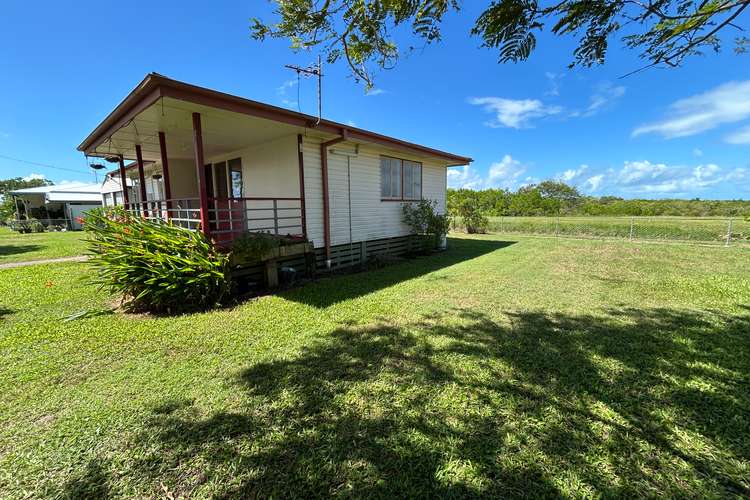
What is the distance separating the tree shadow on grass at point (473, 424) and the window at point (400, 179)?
6.32m

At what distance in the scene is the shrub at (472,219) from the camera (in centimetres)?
1667

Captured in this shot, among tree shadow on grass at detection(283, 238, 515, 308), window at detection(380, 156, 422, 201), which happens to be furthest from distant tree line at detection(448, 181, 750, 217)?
tree shadow on grass at detection(283, 238, 515, 308)

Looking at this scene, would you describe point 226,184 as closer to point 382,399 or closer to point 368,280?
point 368,280

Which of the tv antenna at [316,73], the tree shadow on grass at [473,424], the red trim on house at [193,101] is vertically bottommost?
the tree shadow on grass at [473,424]

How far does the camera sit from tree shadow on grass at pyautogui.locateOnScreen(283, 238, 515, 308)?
5.32 metres

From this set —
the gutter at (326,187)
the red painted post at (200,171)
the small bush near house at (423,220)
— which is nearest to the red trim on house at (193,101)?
the gutter at (326,187)

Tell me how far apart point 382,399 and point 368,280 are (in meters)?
4.14

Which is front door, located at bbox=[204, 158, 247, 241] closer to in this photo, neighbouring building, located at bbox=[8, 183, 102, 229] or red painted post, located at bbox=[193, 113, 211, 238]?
red painted post, located at bbox=[193, 113, 211, 238]

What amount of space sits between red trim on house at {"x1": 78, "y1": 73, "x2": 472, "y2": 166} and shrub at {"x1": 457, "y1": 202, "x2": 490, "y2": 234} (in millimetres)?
9923

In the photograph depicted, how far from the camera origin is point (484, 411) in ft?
7.52

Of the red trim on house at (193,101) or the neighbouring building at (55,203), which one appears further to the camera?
the neighbouring building at (55,203)

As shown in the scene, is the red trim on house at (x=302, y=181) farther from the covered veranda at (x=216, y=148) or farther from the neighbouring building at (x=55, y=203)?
the neighbouring building at (x=55, y=203)

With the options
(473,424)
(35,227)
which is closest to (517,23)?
(473,424)

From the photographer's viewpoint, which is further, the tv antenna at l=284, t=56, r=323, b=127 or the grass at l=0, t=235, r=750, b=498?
the tv antenna at l=284, t=56, r=323, b=127
